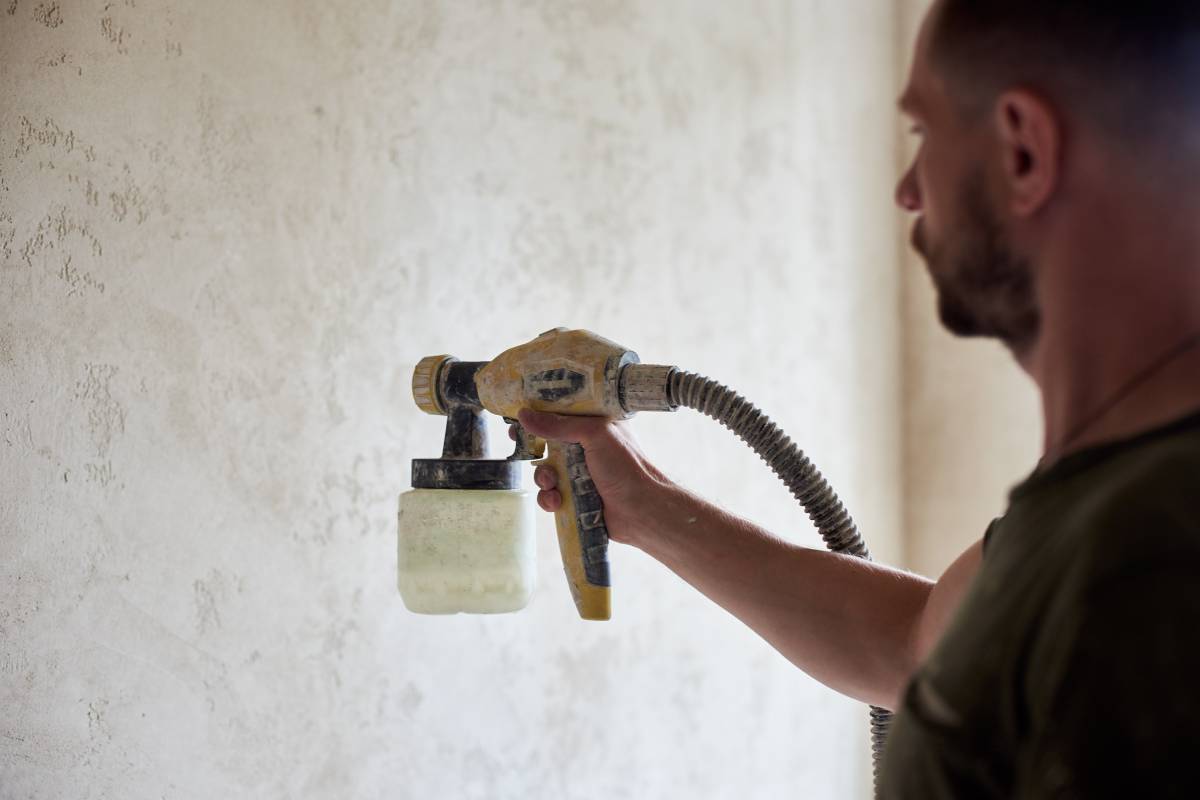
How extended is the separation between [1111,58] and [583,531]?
0.77 m

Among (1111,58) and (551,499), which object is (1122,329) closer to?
(1111,58)

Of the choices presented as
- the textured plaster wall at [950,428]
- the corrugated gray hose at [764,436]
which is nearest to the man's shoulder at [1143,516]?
the corrugated gray hose at [764,436]

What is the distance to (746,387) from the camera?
224cm

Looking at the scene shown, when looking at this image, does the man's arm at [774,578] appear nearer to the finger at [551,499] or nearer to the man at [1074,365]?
the finger at [551,499]

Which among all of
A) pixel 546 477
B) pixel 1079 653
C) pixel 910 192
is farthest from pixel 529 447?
pixel 1079 653

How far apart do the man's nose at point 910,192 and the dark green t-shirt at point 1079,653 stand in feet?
0.71

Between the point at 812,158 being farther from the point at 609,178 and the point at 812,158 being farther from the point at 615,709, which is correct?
the point at 615,709

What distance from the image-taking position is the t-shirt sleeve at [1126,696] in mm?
430

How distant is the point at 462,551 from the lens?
1161 millimetres

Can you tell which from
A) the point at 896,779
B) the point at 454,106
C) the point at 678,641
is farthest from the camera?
the point at 678,641

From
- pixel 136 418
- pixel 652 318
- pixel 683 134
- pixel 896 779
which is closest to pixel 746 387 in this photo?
pixel 652 318

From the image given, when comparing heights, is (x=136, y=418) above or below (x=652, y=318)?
below

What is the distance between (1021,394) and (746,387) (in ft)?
2.80

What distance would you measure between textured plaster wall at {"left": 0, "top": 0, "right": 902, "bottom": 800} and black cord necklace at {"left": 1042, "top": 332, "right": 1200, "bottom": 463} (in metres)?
1.00
